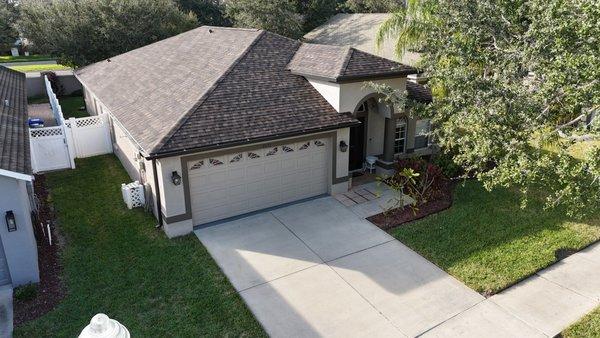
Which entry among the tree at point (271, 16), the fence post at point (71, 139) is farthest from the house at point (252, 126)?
the tree at point (271, 16)

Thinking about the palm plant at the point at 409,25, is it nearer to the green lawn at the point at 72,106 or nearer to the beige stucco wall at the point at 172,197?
the beige stucco wall at the point at 172,197

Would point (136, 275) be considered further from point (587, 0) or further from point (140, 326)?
point (587, 0)

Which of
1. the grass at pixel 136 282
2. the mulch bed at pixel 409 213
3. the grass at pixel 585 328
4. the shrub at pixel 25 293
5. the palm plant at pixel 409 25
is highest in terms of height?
the palm plant at pixel 409 25

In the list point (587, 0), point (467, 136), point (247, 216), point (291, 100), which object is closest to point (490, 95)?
point (467, 136)

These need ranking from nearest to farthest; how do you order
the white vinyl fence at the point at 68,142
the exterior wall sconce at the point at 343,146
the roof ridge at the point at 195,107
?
the roof ridge at the point at 195,107 → the exterior wall sconce at the point at 343,146 → the white vinyl fence at the point at 68,142

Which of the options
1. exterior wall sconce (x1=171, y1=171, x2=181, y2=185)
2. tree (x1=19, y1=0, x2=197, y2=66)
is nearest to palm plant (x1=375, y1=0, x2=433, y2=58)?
exterior wall sconce (x1=171, y1=171, x2=181, y2=185)

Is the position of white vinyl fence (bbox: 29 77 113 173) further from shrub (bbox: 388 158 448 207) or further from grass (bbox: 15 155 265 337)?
shrub (bbox: 388 158 448 207)
